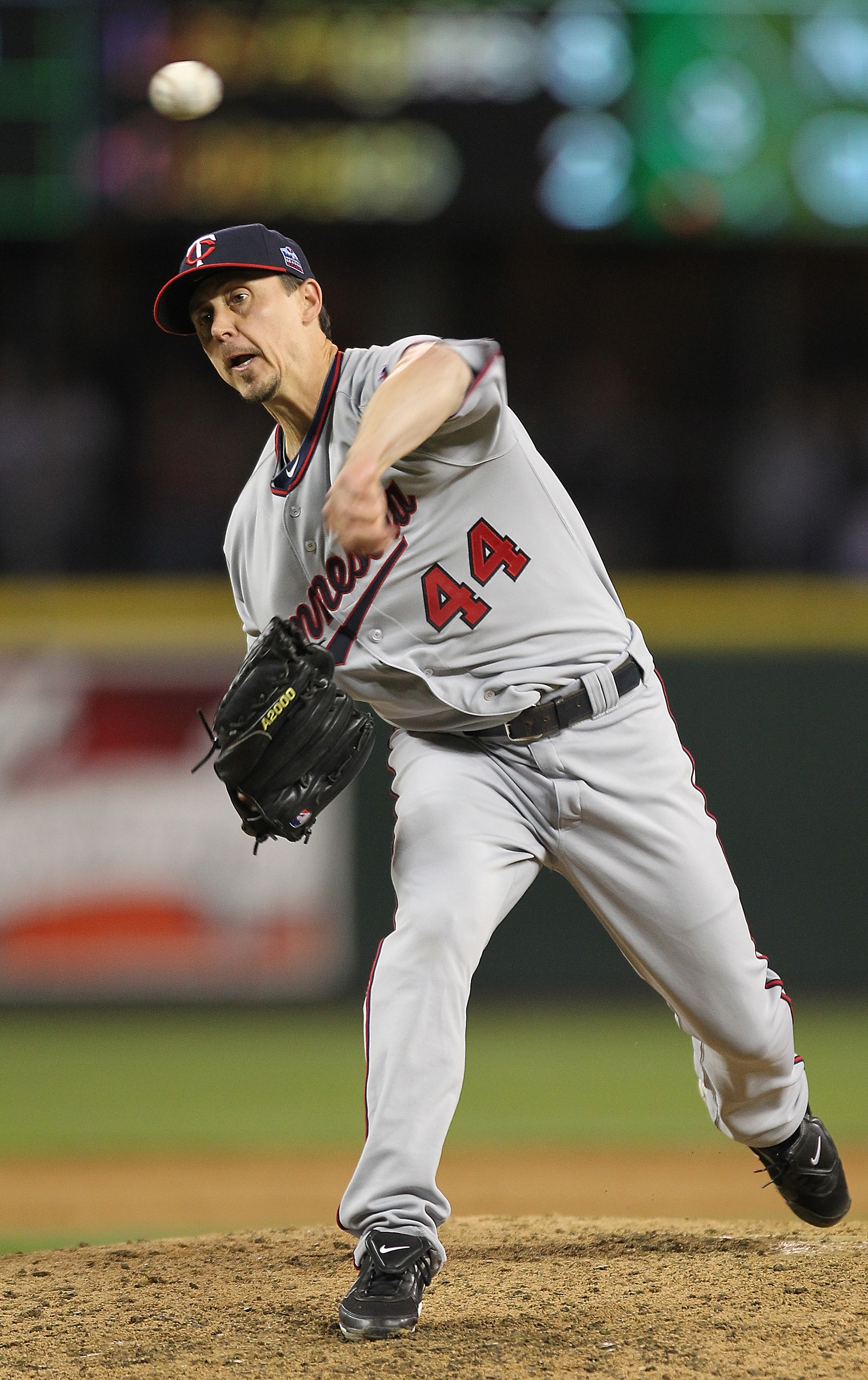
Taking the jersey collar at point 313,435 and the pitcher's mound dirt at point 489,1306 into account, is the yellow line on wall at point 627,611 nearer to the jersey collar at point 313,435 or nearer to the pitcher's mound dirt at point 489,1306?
the pitcher's mound dirt at point 489,1306

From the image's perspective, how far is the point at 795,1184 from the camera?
315 cm

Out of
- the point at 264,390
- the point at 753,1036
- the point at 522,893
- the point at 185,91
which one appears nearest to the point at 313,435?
the point at 264,390

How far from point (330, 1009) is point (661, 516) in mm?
2949

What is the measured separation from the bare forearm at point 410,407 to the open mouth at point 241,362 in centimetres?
32

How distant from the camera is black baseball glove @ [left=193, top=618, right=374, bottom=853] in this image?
2.61 meters

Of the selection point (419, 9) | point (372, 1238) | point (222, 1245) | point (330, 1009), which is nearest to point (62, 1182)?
point (222, 1245)

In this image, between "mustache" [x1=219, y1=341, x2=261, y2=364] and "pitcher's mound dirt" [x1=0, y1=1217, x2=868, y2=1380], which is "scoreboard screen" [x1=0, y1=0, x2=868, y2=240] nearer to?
"mustache" [x1=219, y1=341, x2=261, y2=364]

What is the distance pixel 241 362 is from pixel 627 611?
4397mm

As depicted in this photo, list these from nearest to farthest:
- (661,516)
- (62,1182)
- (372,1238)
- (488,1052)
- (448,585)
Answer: (372,1238)
(448,585)
(62,1182)
(488,1052)
(661,516)

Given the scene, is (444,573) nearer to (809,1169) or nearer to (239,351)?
(239,351)

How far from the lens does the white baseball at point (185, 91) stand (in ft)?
18.1

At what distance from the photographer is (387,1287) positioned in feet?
8.27

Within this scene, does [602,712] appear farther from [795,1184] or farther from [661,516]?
[661,516]

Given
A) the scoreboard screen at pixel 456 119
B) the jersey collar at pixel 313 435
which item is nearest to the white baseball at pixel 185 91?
the scoreboard screen at pixel 456 119
